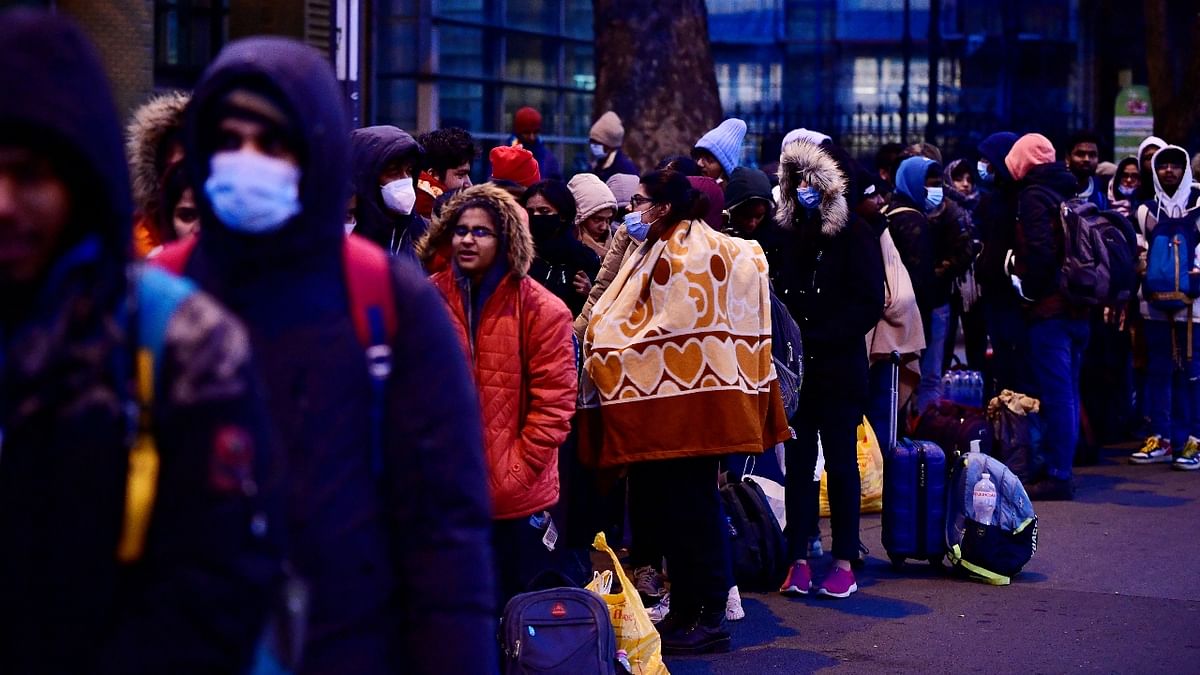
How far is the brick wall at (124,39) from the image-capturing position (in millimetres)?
15523

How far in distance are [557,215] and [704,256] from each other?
4.24 feet

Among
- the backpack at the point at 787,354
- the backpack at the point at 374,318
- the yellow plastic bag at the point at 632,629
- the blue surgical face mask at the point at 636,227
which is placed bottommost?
the yellow plastic bag at the point at 632,629

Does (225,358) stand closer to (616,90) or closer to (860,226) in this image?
(860,226)

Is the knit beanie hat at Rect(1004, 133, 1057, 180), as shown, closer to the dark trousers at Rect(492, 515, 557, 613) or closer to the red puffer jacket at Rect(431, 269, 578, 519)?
the red puffer jacket at Rect(431, 269, 578, 519)

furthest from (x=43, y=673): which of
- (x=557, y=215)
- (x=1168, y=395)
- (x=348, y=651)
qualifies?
(x=1168, y=395)

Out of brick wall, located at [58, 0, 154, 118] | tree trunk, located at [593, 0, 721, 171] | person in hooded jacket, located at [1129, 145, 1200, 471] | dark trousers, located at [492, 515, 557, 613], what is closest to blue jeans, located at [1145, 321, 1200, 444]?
person in hooded jacket, located at [1129, 145, 1200, 471]

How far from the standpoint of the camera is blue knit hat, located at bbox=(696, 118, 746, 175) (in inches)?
400

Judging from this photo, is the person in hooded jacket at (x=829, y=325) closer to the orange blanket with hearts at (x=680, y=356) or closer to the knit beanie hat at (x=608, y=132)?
the orange blanket with hearts at (x=680, y=356)

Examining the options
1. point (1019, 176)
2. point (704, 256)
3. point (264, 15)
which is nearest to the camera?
point (704, 256)

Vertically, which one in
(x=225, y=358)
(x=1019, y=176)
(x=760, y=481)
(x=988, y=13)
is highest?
(x=988, y=13)

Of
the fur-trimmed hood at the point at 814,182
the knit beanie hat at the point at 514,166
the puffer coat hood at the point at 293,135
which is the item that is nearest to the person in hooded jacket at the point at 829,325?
the fur-trimmed hood at the point at 814,182

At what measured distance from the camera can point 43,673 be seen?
7.25ft

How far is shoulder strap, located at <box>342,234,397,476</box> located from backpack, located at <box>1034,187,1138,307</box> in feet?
26.9

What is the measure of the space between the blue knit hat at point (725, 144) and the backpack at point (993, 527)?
8.17 feet
